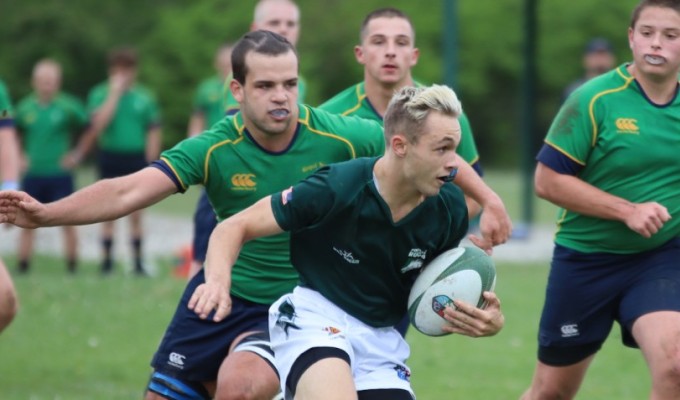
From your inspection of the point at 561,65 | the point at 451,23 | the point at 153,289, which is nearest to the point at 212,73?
the point at 561,65

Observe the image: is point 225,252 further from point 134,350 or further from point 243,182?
point 134,350

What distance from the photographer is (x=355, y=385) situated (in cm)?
561

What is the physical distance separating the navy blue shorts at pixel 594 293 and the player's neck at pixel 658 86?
0.73 m

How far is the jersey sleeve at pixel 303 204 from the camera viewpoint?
5605 millimetres

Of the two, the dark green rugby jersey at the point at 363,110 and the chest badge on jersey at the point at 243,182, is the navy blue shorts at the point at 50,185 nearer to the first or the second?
the dark green rugby jersey at the point at 363,110

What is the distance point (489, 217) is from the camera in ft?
21.0

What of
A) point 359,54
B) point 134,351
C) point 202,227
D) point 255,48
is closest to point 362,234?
point 255,48

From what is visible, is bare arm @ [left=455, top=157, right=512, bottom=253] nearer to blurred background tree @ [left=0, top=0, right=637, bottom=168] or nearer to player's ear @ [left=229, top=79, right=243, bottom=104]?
player's ear @ [left=229, top=79, right=243, bottom=104]

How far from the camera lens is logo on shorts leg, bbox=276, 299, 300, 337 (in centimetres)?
576

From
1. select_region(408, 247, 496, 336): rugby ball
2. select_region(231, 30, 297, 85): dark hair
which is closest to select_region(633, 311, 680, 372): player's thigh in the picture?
select_region(408, 247, 496, 336): rugby ball

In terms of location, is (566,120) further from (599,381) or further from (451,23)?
(451,23)

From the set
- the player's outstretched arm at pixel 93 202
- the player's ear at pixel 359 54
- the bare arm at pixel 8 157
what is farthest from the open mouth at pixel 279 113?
the bare arm at pixel 8 157

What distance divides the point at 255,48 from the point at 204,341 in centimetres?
150

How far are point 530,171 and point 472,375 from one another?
10259 millimetres
